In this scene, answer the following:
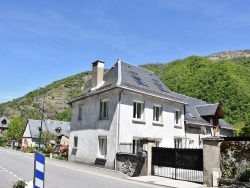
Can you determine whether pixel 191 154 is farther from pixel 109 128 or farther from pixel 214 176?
pixel 109 128

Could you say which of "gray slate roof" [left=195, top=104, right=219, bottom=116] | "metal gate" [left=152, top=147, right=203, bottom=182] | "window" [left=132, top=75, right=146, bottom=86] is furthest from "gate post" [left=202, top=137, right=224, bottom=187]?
"gray slate roof" [left=195, top=104, right=219, bottom=116]

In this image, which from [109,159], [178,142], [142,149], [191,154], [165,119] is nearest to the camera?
[191,154]

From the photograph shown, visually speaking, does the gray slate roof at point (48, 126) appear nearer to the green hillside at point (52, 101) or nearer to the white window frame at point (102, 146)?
the white window frame at point (102, 146)

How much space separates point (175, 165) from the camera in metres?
15.9

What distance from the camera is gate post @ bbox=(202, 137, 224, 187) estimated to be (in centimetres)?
1338

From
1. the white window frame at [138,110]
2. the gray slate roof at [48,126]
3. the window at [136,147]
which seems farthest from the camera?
the gray slate roof at [48,126]

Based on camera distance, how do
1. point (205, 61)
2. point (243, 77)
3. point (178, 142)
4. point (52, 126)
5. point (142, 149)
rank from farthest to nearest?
point (205, 61) → point (52, 126) → point (243, 77) → point (178, 142) → point (142, 149)

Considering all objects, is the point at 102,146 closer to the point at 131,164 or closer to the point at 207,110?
the point at 131,164

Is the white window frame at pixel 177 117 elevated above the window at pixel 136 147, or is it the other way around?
the white window frame at pixel 177 117

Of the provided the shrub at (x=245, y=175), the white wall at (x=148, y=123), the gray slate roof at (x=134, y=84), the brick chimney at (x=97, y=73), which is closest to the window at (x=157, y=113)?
the white wall at (x=148, y=123)

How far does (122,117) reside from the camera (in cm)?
2080

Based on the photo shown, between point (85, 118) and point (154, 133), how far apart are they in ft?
21.2

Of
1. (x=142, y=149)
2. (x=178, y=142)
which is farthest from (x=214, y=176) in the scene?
(x=178, y=142)

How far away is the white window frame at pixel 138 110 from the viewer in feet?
73.3
